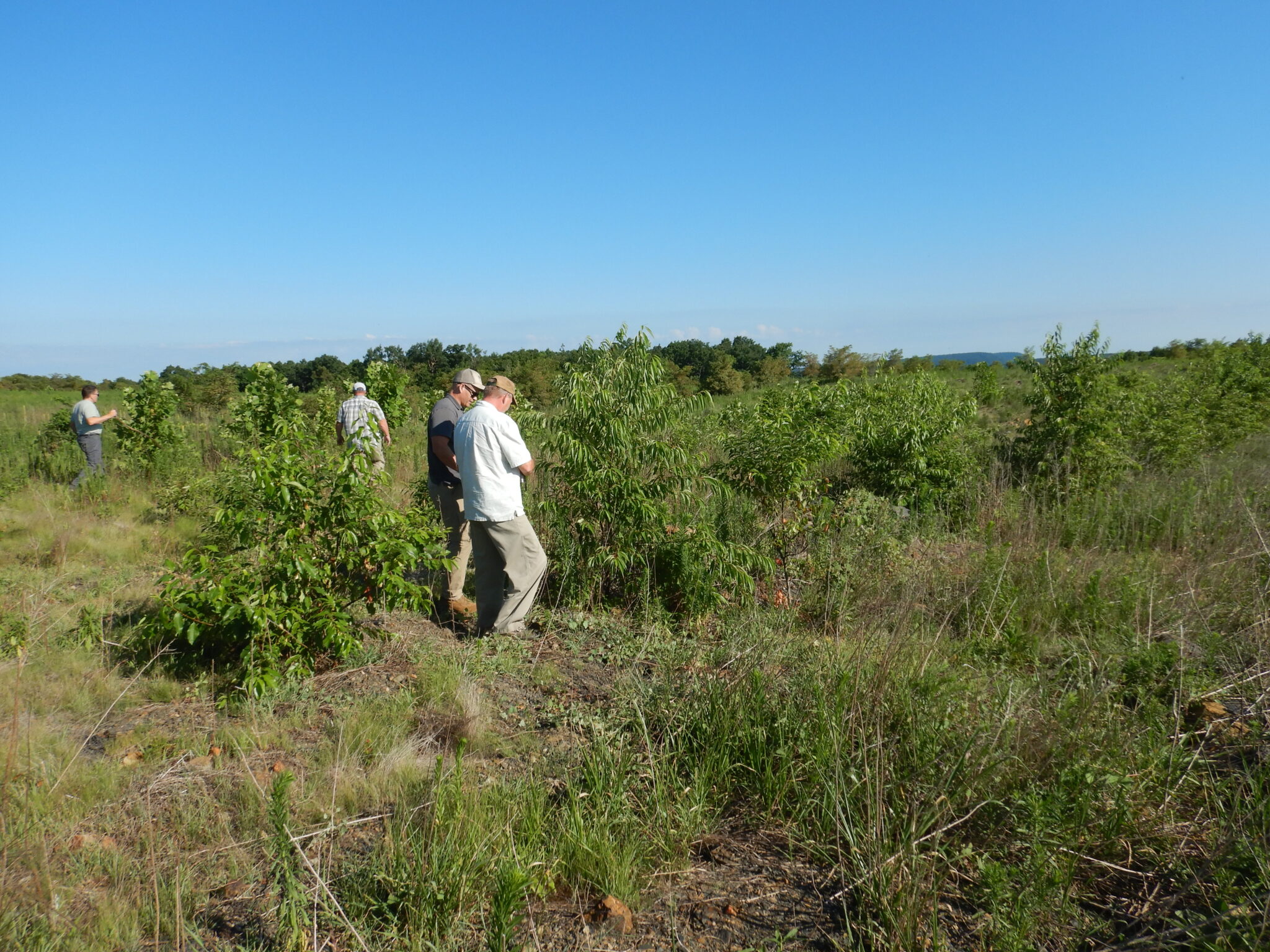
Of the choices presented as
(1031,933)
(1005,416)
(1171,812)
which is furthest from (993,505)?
(1005,416)

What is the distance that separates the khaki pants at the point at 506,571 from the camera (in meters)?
5.08

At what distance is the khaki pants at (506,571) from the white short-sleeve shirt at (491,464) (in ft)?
0.34

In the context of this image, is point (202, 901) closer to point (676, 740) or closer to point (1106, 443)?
point (676, 740)

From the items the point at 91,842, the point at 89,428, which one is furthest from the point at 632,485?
the point at 89,428

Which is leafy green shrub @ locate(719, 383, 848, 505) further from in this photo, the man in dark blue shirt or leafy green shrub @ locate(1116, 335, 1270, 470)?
leafy green shrub @ locate(1116, 335, 1270, 470)

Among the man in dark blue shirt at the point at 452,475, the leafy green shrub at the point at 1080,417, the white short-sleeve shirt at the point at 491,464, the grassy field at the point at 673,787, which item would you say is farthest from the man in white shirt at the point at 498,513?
the leafy green shrub at the point at 1080,417

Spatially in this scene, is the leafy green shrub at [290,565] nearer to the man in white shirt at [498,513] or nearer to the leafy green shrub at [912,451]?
the man in white shirt at [498,513]

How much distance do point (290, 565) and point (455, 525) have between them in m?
1.96

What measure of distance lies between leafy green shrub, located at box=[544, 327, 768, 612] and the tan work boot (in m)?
0.88

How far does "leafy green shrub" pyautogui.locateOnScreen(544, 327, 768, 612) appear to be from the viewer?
17.7ft

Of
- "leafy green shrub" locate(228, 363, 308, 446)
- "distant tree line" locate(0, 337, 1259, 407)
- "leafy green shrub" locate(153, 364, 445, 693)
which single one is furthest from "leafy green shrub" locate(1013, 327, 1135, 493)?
"leafy green shrub" locate(228, 363, 308, 446)

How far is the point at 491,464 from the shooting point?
495 centimetres

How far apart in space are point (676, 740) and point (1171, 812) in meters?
1.97

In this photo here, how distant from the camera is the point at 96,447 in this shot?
407 inches
